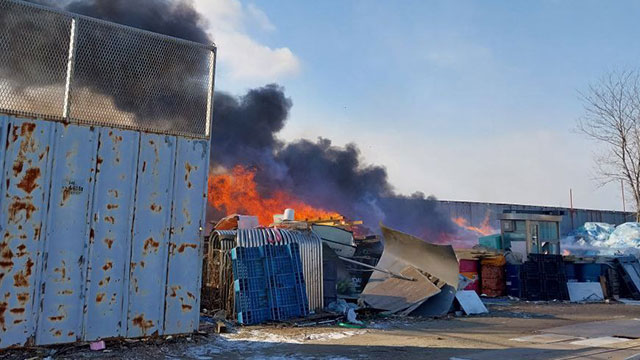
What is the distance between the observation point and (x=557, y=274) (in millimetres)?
17234

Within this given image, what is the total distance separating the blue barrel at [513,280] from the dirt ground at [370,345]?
6001 millimetres

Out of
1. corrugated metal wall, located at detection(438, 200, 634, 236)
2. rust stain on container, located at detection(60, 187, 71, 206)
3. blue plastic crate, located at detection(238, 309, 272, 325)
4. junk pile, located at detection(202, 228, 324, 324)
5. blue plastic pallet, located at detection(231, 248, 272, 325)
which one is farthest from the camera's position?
corrugated metal wall, located at detection(438, 200, 634, 236)

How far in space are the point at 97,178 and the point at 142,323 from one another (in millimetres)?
2049

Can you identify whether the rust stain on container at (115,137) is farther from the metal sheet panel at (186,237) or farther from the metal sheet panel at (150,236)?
the metal sheet panel at (186,237)

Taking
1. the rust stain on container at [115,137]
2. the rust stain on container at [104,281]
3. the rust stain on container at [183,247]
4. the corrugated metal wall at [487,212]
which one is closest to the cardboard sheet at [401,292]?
the rust stain on container at [183,247]

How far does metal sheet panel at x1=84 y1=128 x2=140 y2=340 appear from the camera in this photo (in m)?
6.37

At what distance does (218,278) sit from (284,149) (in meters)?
21.4

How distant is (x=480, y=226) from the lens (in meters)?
37.4

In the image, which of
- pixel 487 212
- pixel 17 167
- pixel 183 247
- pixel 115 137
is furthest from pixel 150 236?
pixel 487 212

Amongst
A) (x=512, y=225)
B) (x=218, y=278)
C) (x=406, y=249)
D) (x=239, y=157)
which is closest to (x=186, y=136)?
(x=218, y=278)

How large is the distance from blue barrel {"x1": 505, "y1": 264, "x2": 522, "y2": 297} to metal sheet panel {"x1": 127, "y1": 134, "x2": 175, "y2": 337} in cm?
1357

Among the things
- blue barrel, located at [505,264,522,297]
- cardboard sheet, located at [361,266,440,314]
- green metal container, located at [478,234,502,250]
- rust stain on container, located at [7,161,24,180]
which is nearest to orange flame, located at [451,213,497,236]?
green metal container, located at [478,234,502,250]

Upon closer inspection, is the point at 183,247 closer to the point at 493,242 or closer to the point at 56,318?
the point at 56,318

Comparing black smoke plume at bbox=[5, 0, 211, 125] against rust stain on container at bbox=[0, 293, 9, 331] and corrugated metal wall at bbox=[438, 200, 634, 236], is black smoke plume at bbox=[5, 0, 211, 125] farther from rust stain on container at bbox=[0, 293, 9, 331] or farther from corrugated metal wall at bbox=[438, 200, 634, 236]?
corrugated metal wall at bbox=[438, 200, 634, 236]
